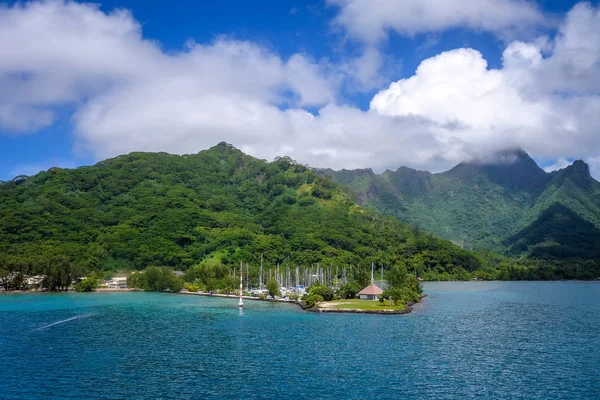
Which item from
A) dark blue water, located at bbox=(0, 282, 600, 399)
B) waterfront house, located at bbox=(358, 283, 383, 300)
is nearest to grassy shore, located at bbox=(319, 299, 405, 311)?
waterfront house, located at bbox=(358, 283, 383, 300)

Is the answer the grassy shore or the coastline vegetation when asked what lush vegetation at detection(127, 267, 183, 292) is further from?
the grassy shore

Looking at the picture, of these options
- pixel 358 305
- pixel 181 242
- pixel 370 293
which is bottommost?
pixel 358 305

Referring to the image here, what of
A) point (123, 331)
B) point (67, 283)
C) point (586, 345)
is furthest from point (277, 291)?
point (586, 345)

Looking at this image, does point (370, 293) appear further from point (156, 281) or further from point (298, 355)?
point (156, 281)

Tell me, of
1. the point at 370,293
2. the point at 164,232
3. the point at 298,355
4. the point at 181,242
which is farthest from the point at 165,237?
the point at 298,355

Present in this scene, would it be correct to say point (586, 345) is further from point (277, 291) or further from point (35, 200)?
point (35, 200)

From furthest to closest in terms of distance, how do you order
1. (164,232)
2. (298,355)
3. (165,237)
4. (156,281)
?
(164,232), (165,237), (156,281), (298,355)

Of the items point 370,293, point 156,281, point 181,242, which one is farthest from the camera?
point 181,242
